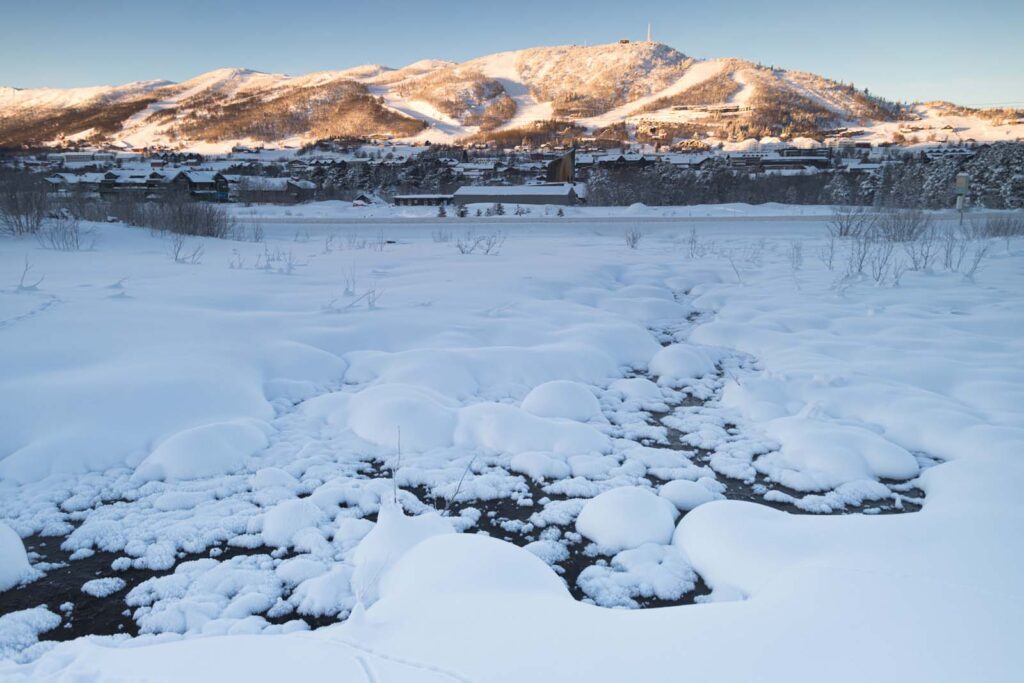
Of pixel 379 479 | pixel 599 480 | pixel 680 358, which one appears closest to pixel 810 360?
pixel 680 358

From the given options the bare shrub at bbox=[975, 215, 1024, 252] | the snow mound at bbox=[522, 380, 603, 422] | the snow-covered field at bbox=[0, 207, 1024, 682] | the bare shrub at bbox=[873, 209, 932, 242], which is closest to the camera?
the snow-covered field at bbox=[0, 207, 1024, 682]

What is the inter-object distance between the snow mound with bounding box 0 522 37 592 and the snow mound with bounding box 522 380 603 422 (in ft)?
10.1

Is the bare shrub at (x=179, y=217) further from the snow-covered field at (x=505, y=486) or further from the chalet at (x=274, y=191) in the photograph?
the chalet at (x=274, y=191)

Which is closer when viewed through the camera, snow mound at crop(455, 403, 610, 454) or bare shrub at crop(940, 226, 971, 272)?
snow mound at crop(455, 403, 610, 454)

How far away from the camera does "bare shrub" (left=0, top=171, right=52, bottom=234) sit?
1305 centimetres

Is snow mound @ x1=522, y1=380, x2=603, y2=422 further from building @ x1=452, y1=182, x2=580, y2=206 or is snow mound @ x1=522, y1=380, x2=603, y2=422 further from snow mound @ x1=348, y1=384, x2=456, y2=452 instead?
building @ x1=452, y1=182, x2=580, y2=206

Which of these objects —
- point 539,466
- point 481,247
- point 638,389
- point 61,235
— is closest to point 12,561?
point 539,466

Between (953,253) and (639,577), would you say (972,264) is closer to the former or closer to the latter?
(953,253)

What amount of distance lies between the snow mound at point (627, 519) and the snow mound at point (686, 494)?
127mm

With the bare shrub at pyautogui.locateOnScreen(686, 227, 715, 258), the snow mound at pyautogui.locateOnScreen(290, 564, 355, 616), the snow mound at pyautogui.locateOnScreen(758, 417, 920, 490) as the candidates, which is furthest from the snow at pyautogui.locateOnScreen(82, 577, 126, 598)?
the bare shrub at pyautogui.locateOnScreen(686, 227, 715, 258)

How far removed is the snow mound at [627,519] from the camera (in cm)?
308

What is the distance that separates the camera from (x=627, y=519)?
3.15 metres

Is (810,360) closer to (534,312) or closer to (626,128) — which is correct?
(534,312)

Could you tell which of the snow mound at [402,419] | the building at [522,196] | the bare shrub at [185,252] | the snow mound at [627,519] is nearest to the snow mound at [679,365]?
the snow mound at [402,419]
